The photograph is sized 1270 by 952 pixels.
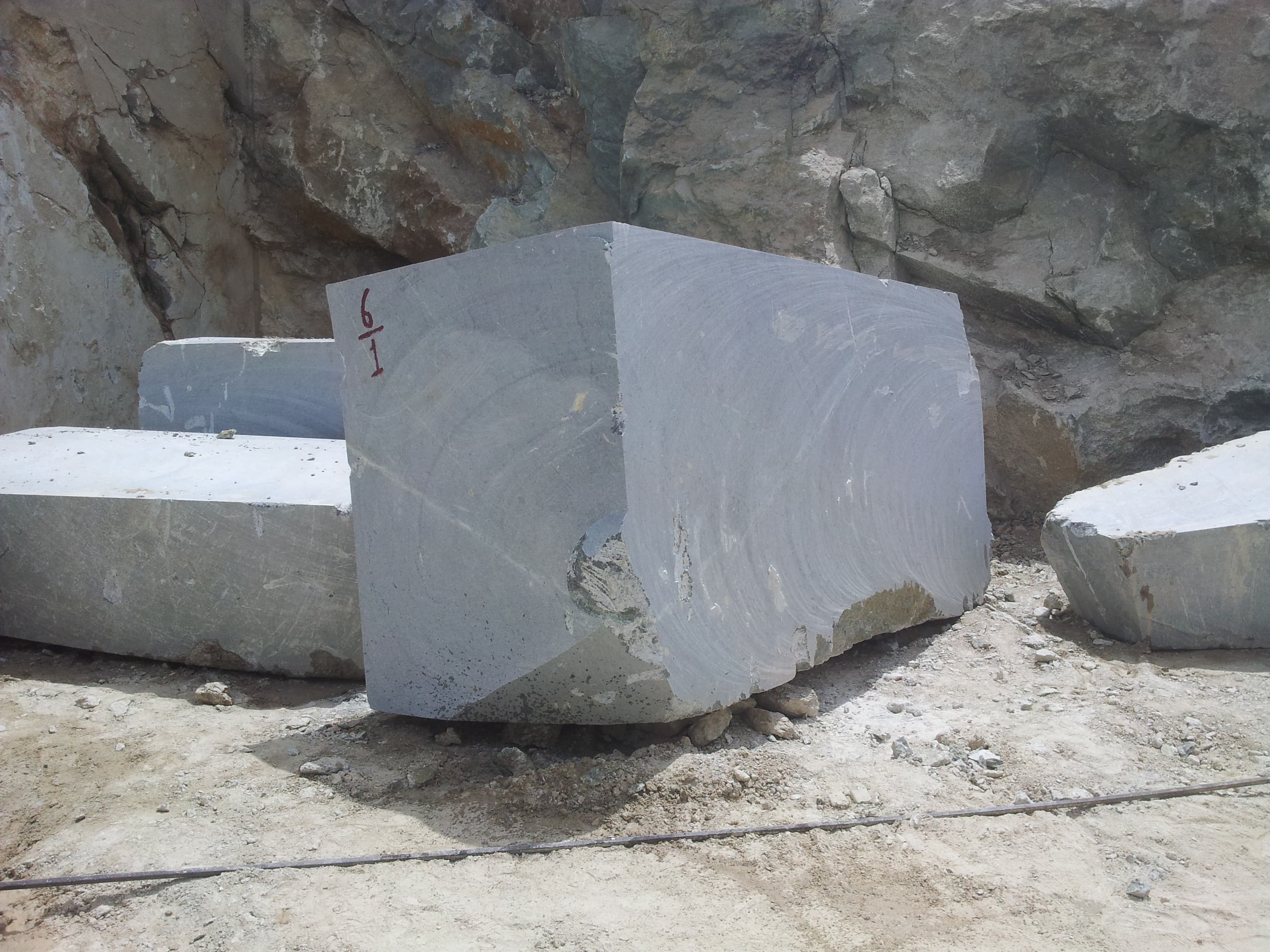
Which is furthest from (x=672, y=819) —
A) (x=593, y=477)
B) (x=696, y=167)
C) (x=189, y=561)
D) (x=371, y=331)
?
(x=696, y=167)

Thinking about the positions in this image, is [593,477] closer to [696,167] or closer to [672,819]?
[672,819]

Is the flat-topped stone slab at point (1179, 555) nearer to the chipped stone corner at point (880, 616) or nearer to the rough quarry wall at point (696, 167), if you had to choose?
the chipped stone corner at point (880, 616)

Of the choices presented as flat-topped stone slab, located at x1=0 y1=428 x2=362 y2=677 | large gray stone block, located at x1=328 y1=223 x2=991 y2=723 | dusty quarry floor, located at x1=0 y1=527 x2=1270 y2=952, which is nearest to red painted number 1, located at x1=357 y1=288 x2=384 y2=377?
large gray stone block, located at x1=328 y1=223 x2=991 y2=723

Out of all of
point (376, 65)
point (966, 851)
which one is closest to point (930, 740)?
point (966, 851)

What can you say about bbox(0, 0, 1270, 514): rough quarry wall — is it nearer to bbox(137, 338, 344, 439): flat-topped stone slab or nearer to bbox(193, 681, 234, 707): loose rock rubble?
bbox(137, 338, 344, 439): flat-topped stone slab

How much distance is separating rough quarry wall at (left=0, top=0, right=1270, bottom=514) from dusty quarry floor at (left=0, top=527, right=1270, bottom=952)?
1.68 metres

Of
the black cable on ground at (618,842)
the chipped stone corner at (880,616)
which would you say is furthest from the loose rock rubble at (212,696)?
the chipped stone corner at (880,616)

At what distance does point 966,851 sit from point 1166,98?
10.3 ft

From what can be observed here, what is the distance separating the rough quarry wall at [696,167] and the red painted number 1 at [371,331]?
2.51m

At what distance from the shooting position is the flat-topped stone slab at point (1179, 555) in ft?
9.04

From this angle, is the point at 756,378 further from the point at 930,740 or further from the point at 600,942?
the point at 600,942

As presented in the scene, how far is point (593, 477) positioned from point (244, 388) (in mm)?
2399

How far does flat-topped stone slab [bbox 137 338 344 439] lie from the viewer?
12.7 feet

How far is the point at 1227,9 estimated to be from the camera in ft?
12.3
